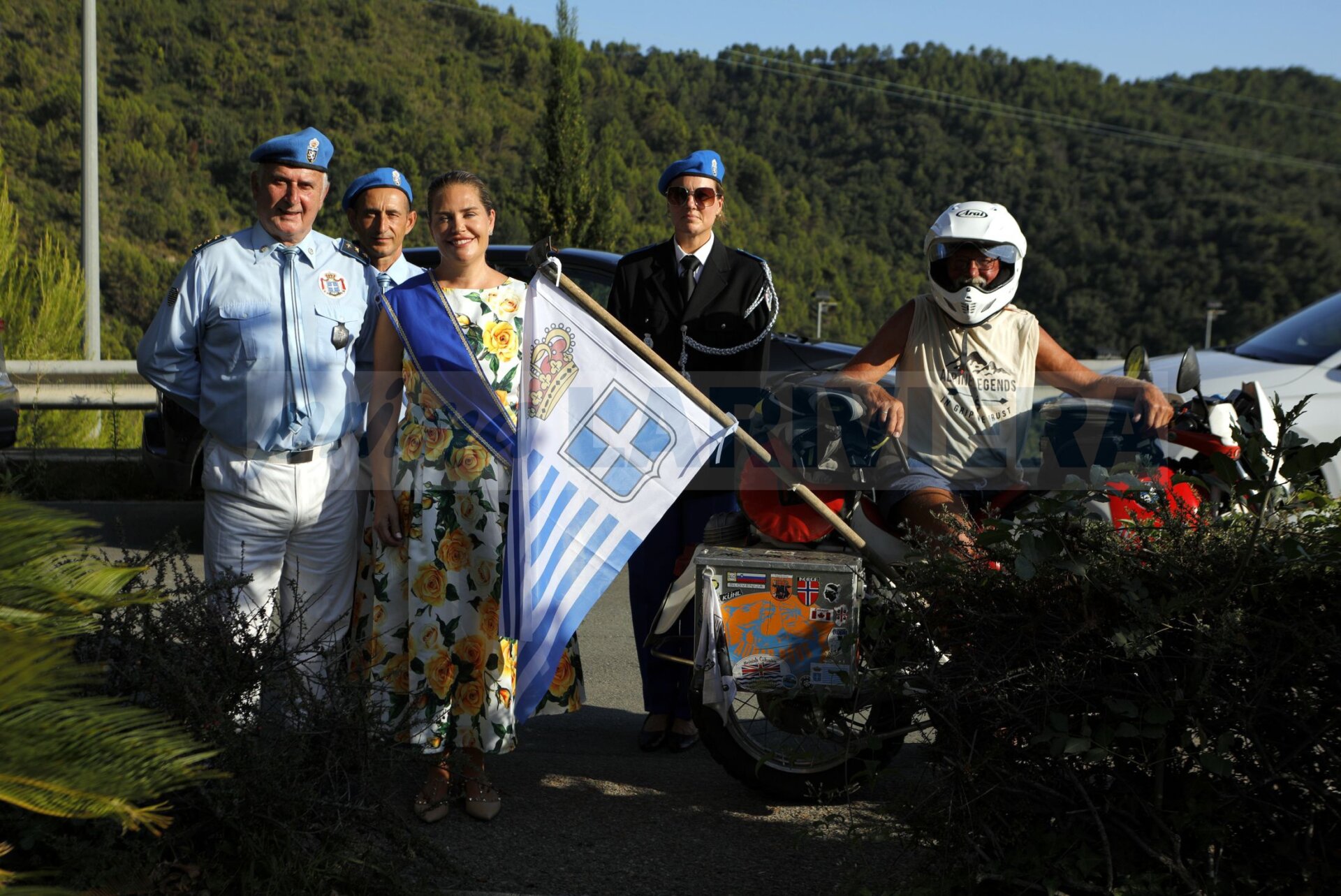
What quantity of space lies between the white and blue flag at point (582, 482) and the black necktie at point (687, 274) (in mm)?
1111

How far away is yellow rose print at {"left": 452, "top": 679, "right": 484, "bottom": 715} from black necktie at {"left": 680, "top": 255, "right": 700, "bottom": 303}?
1.74 m

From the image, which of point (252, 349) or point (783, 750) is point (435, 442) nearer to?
point (252, 349)

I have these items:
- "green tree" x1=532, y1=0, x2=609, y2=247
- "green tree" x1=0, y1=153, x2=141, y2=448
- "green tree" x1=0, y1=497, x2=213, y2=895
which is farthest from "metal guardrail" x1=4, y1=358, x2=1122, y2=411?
"green tree" x1=532, y1=0, x2=609, y2=247

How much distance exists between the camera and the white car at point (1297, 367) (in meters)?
8.23

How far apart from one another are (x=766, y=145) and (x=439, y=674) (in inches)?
1742

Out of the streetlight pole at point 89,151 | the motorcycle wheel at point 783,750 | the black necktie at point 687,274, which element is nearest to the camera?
the motorcycle wheel at point 783,750

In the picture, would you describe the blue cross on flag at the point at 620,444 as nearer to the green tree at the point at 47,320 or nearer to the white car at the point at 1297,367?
the white car at the point at 1297,367

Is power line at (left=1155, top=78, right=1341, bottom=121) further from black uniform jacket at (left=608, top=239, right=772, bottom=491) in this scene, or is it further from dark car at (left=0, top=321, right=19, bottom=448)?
black uniform jacket at (left=608, top=239, right=772, bottom=491)

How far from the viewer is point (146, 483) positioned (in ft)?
32.3

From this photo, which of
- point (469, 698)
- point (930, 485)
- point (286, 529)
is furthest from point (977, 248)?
point (286, 529)

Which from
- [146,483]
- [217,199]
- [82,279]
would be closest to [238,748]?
[146,483]

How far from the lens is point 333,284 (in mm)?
4254

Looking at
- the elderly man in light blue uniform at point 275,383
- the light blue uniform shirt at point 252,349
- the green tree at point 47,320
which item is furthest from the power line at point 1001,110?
the light blue uniform shirt at point 252,349

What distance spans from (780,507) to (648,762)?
1.23m
